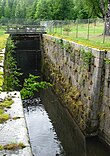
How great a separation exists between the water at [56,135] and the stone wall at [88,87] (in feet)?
1.39

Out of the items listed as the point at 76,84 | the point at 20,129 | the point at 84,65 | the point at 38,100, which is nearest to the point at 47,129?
the point at 76,84

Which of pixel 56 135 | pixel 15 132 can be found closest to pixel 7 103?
pixel 15 132

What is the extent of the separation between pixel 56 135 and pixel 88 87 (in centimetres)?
264

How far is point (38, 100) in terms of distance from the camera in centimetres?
1839

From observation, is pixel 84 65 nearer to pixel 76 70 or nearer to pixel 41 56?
pixel 76 70

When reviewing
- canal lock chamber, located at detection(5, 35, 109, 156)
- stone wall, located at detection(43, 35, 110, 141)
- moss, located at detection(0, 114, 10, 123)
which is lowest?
canal lock chamber, located at detection(5, 35, 109, 156)

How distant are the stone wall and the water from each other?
16.7 inches

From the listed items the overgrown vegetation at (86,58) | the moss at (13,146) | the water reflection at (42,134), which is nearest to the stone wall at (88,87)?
the overgrown vegetation at (86,58)

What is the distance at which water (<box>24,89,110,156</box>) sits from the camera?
35.1 ft

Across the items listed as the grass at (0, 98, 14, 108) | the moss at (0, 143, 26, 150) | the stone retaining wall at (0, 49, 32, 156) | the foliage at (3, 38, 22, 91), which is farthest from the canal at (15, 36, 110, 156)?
the moss at (0, 143, 26, 150)

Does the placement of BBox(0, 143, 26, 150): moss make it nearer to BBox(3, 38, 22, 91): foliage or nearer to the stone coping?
the stone coping

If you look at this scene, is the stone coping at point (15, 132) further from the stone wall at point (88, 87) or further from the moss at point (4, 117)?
the stone wall at point (88, 87)

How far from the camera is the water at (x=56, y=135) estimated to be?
35.1 ft

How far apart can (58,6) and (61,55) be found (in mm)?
38142
